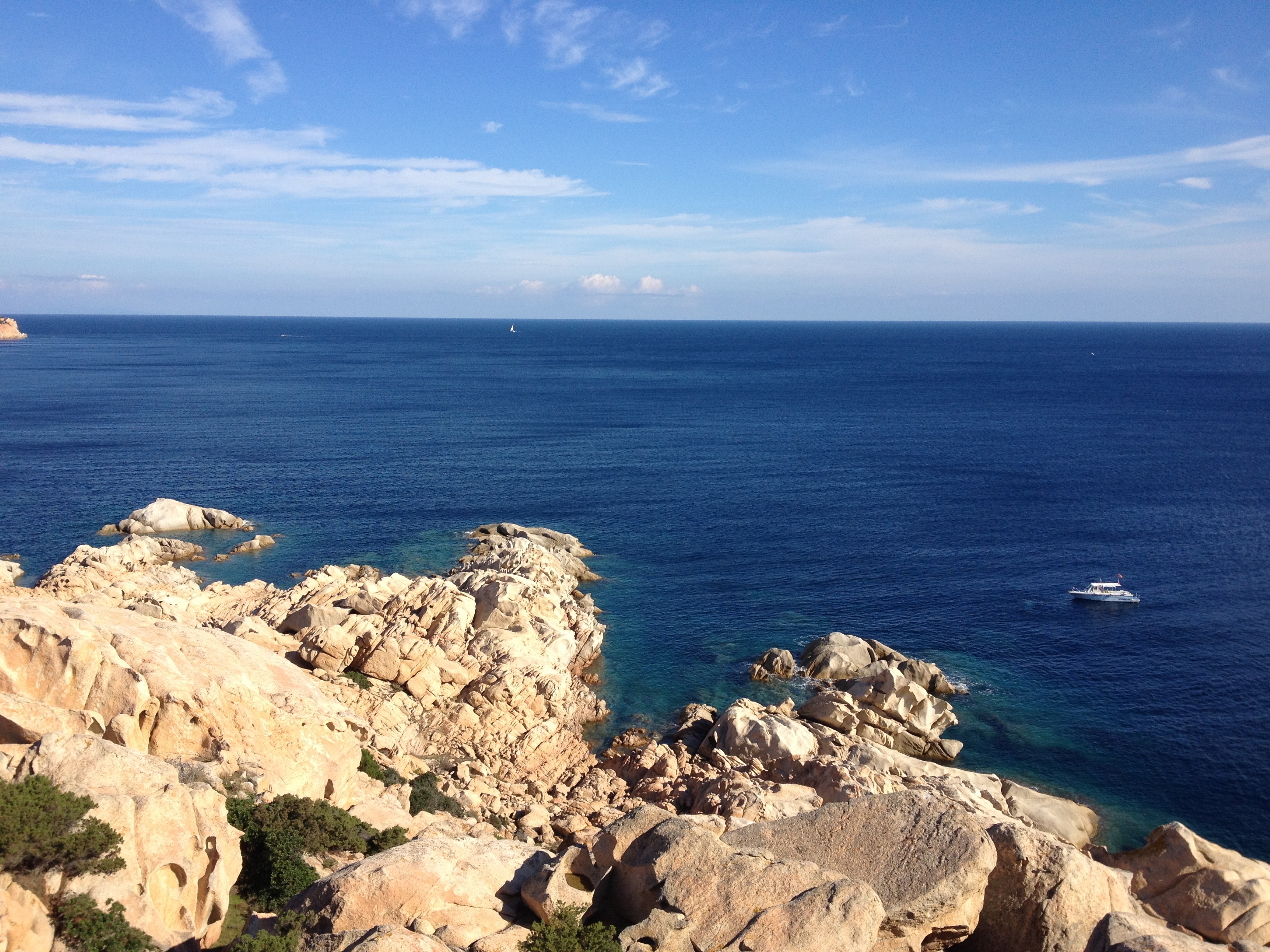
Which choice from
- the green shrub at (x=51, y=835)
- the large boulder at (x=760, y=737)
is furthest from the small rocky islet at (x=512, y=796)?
the green shrub at (x=51, y=835)

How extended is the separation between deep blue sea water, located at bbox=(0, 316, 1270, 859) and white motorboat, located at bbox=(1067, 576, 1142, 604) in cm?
108

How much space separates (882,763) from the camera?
47.5m

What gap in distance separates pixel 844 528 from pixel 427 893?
79.5 metres

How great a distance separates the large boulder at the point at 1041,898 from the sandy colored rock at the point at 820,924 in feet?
17.7

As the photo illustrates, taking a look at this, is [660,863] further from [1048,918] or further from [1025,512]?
[1025,512]

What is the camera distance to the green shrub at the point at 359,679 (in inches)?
2026

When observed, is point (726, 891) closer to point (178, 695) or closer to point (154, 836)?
point (154, 836)

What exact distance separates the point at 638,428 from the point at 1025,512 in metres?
69.8

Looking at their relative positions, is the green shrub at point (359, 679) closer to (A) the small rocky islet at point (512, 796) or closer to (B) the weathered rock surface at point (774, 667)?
(A) the small rocky islet at point (512, 796)

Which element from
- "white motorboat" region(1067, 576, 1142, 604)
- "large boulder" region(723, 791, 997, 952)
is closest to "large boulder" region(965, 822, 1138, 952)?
"large boulder" region(723, 791, 997, 952)

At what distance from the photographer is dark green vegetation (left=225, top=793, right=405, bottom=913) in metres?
26.8

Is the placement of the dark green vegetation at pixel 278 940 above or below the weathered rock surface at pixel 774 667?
above

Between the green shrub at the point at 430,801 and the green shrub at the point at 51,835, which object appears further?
the green shrub at the point at 430,801

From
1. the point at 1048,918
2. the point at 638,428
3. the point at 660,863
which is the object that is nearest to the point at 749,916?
the point at 660,863
